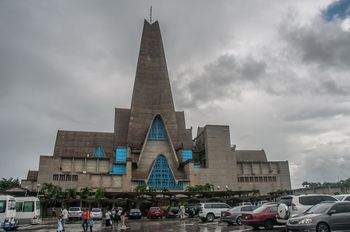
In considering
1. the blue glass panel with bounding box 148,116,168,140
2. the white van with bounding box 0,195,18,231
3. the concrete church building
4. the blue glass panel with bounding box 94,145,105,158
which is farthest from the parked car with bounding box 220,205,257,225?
the blue glass panel with bounding box 94,145,105,158

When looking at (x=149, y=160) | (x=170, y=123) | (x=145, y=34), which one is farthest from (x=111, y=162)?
(x=145, y=34)

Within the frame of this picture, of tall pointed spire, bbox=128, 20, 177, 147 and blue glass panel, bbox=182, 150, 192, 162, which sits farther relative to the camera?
tall pointed spire, bbox=128, 20, 177, 147

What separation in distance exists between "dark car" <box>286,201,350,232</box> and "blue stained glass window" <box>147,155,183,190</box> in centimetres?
5985

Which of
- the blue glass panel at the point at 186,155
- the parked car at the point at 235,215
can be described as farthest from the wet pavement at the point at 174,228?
the blue glass panel at the point at 186,155

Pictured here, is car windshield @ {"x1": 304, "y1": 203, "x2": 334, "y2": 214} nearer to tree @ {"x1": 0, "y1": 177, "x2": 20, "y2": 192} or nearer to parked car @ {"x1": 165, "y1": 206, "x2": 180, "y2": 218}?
parked car @ {"x1": 165, "y1": 206, "x2": 180, "y2": 218}

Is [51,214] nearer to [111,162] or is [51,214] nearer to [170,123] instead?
[111,162]

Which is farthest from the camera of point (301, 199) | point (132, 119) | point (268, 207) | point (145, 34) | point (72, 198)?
point (145, 34)

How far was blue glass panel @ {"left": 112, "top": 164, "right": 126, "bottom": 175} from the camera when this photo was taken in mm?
70812

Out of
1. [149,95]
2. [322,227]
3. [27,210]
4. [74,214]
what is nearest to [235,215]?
[322,227]

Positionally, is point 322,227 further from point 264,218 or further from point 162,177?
point 162,177

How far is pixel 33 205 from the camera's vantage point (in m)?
30.2

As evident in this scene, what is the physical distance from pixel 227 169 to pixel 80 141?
119 feet

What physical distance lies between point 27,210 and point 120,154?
44.3 meters

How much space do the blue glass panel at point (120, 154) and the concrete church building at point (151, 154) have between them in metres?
0.22
